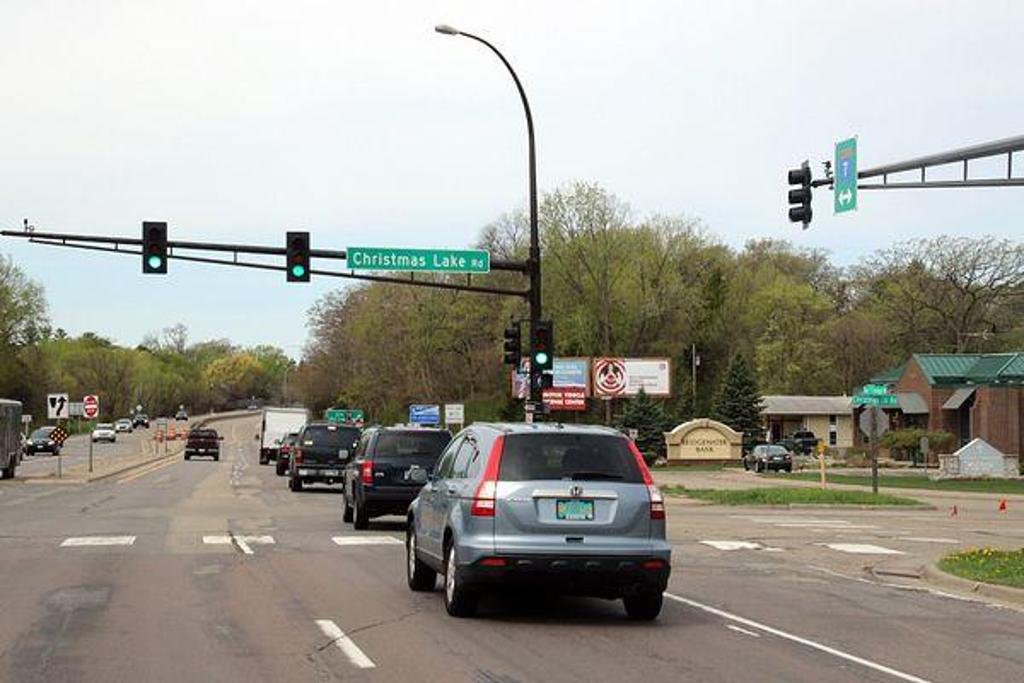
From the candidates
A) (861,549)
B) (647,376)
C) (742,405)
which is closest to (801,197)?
(861,549)

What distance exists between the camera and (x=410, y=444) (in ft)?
78.6

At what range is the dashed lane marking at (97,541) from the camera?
19.5 m

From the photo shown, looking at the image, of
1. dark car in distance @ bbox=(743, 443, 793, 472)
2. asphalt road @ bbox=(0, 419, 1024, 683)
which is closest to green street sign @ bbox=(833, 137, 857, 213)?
asphalt road @ bbox=(0, 419, 1024, 683)

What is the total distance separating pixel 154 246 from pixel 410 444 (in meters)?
8.72

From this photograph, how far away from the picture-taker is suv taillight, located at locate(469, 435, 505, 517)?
Result: 11.5 m

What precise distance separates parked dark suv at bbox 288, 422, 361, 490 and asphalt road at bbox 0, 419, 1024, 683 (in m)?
16.3

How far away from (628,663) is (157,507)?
20.8 meters

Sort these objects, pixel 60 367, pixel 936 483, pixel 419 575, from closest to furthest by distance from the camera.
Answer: pixel 419 575
pixel 936 483
pixel 60 367

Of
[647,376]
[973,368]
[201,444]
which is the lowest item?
[201,444]

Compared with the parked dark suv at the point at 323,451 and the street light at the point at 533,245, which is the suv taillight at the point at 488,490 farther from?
the parked dark suv at the point at 323,451

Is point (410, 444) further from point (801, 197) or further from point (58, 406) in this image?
point (58, 406)

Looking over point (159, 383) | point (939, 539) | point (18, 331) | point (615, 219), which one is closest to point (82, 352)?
point (159, 383)

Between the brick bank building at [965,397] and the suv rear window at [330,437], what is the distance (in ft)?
127

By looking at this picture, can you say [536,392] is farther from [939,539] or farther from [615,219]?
[615,219]
